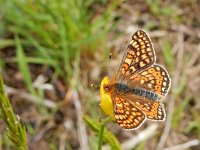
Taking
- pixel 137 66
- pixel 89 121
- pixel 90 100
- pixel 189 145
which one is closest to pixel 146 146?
pixel 189 145

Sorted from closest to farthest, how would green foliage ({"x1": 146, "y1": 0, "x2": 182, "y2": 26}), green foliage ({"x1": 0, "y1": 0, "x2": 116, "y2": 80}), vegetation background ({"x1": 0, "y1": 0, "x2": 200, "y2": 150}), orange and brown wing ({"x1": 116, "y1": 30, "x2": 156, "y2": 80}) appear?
orange and brown wing ({"x1": 116, "y1": 30, "x2": 156, "y2": 80})
vegetation background ({"x1": 0, "y1": 0, "x2": 200, "y2": 150})
green foliage ({"x1": 0, "y1": 0, "x2": 116, "y2": 80})
green foliage ({"x1": 146, "y1": 0, "x2": 182, "y2": 26})

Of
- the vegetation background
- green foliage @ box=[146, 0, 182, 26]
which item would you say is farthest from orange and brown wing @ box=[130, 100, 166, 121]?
green foliage @ box=[146, 0, 182, 26]

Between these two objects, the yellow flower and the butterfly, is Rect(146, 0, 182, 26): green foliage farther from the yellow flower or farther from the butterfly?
the yellow flower

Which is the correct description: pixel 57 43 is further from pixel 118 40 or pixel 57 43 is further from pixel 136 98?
pixel 136 98

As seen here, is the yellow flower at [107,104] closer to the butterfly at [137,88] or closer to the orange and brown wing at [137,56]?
the butterfly at [137,88]

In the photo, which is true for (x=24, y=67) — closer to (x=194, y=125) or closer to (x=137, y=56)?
(x=194, y=125)
